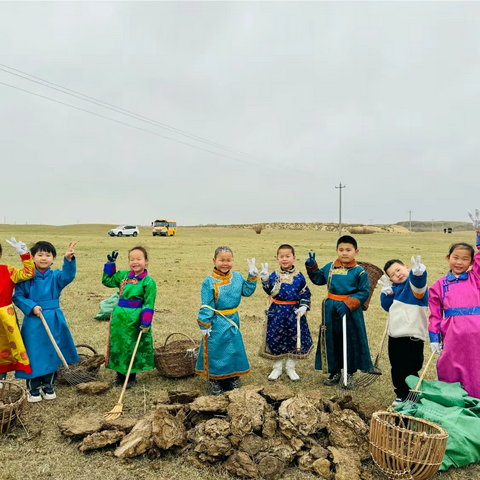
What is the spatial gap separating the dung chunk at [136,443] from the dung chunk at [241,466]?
0.72m

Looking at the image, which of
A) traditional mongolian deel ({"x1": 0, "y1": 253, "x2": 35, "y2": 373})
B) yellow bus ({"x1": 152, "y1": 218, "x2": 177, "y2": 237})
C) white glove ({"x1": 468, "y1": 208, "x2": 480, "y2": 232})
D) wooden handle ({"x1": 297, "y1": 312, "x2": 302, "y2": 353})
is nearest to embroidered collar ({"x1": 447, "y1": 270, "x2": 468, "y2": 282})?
white glove ({"x1": 468, "y1": 208, "x2": 480, "y2": 232})

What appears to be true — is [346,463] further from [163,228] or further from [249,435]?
[163,228]

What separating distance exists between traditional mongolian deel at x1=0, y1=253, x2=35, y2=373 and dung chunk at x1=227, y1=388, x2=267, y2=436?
2.43 meters

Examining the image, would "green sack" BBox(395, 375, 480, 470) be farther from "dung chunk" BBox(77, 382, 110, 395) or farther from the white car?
the white car

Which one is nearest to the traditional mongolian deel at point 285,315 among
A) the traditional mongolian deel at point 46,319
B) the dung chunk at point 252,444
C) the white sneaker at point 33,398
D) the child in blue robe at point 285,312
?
the child in blue robe at point 285,312

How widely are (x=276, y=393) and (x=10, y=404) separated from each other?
2541 millimetres

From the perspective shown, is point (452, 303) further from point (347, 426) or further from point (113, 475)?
point (113, 475)

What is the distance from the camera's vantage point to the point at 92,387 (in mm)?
4832

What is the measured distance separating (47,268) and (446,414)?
4520 millimetres

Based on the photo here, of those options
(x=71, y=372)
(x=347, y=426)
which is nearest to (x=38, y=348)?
(x=71, y=372)

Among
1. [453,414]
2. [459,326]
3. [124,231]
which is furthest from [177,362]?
[124,231]

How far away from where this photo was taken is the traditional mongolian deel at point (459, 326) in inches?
159

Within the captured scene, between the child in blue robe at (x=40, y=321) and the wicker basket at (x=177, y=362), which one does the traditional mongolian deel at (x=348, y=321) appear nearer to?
the wicker basket at (x=177, y=362)

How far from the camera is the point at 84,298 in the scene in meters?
10.8
